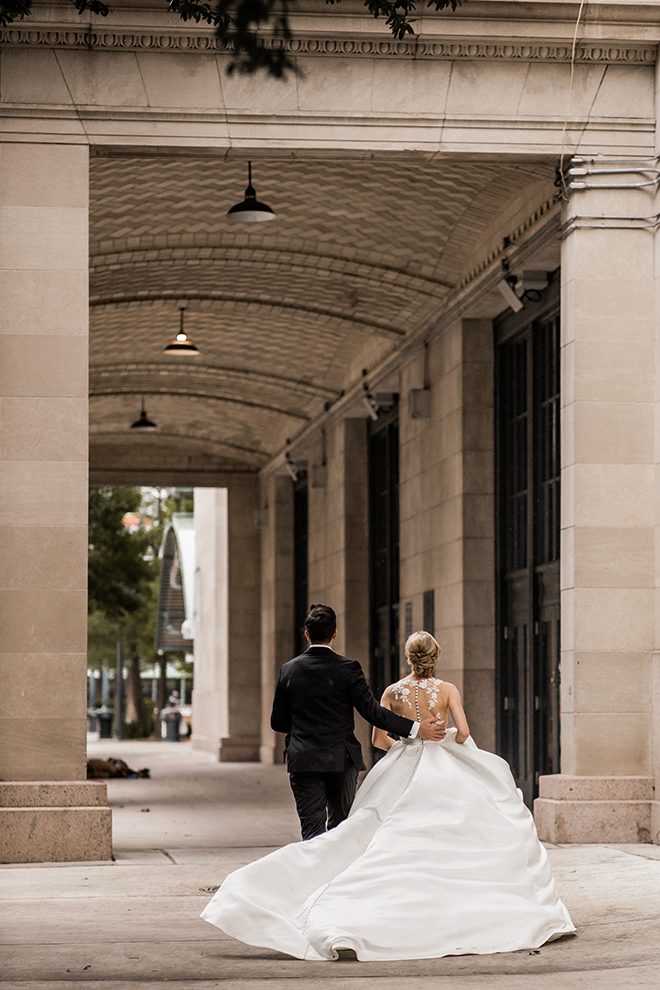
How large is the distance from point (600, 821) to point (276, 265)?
8717mm

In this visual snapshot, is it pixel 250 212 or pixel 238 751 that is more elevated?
pixel 250 212

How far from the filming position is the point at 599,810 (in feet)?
39.5

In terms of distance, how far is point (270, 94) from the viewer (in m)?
12.4

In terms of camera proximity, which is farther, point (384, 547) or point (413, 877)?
point (384, 547)

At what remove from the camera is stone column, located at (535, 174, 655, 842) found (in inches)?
480

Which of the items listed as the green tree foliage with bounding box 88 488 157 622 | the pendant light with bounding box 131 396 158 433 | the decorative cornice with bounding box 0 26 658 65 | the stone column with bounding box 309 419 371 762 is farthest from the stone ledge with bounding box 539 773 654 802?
the green tree foliage with bounding box 88 488 157 622

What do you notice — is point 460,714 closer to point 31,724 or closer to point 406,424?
point 31,724

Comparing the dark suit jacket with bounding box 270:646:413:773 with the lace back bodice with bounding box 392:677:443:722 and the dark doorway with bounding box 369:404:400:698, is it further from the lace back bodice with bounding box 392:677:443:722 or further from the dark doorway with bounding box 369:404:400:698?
the dark doorway with bounding box 369:404:400:698

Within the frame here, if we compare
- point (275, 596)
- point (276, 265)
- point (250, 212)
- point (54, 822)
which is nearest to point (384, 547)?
point (276, 265)

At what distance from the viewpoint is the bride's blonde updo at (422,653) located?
27.6 feet

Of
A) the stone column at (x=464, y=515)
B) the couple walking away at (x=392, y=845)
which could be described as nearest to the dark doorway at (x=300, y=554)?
the stone column at (x=464, y=515)

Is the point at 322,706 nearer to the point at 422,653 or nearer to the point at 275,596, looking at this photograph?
the point at 422,653

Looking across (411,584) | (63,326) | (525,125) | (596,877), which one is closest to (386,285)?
(411,584)

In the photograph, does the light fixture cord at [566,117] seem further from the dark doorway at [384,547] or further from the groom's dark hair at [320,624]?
the dark doorway at [384,547]
